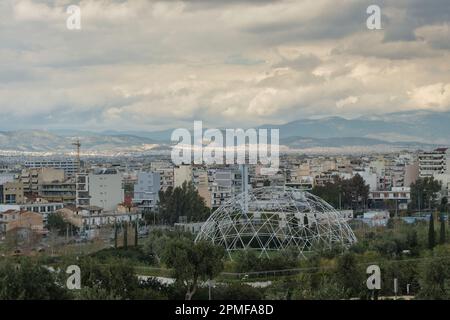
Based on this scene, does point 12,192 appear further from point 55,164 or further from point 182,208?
point 55,164

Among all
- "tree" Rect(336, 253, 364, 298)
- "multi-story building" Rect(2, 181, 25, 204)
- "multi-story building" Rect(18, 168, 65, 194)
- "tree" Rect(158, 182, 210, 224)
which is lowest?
"tree" Rect(336, 253, 364, 298)

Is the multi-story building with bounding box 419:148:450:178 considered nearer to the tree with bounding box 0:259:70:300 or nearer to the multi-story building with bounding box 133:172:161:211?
the multi-story building with bounding box 133:172:161:211

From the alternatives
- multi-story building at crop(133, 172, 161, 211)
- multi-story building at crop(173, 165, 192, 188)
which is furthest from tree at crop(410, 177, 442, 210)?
multi-story building at crop(173, 165, 192, 188)

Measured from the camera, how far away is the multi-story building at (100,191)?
113ft

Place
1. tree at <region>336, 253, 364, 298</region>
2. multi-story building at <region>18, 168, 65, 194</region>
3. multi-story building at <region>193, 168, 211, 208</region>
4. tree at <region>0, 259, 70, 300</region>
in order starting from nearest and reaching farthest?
tree at <region>0, 259, 70, 300</region> → tree at <region>336, 253, 364, 298</region> → multi-story building at <region>193, 168, 211, 208</region> → multi-story building at <region>18, 168, 65, 194</region>

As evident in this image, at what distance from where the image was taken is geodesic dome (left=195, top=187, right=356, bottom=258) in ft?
68.2

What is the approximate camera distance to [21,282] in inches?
426

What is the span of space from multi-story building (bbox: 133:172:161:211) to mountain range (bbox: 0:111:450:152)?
32.9 metres

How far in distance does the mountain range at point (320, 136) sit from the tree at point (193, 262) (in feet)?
197

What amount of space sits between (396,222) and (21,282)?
17.8 metres

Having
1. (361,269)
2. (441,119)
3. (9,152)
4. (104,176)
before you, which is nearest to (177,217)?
(104,176)

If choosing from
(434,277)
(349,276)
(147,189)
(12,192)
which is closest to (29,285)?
(349,276)

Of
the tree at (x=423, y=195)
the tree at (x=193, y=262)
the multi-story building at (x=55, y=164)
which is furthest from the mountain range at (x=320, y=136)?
the tree at (x=193, y=262)

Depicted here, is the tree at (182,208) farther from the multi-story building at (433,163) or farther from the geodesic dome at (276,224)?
the multi-story building at (433,163)
